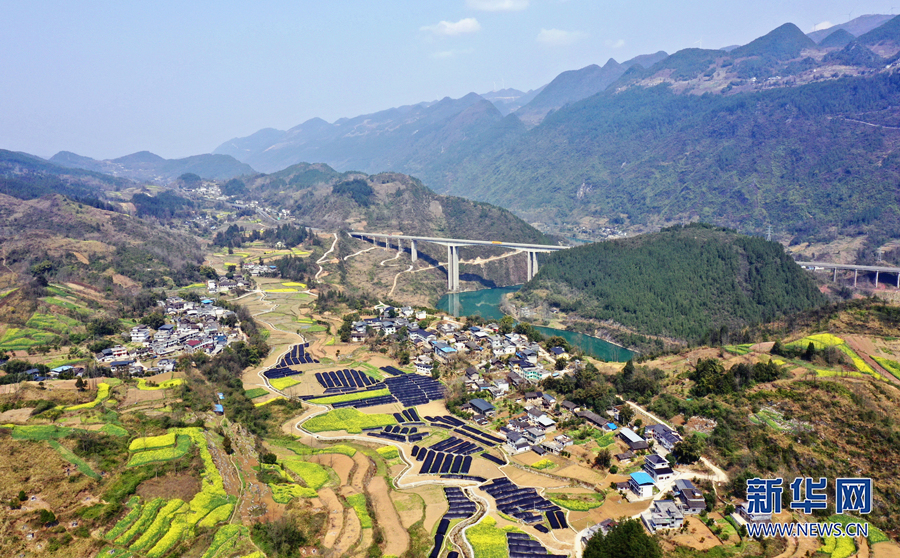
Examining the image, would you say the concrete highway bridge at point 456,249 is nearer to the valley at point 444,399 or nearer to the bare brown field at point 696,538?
the valley at point 444,399

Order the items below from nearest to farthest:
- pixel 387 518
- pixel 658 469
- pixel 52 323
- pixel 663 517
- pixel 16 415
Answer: pixel 663 517
pixel 387 518
pixel 16 415
pixel 658 469
pixel 52 323

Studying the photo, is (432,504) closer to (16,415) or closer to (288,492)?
Result: (288,492)

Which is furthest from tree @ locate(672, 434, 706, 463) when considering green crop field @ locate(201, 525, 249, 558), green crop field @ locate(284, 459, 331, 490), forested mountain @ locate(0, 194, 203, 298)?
forested mountain @ locate(0, 194, 203, 298)

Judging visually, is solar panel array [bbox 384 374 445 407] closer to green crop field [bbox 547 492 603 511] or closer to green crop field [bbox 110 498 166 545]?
green crop field [bbox 547 492 603 511]

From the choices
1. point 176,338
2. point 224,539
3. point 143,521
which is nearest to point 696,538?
point 224,539

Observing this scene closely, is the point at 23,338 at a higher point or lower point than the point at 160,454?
higher

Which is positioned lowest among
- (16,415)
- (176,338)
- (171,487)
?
(176,338)

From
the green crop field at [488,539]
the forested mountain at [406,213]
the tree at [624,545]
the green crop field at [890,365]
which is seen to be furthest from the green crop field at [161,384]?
the forested mountain at [406,213]

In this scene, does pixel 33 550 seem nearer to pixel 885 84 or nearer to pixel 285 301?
pixel 285 301
